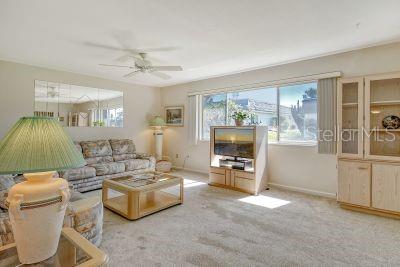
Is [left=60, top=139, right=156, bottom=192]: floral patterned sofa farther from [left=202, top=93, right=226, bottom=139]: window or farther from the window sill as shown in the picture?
the window sill

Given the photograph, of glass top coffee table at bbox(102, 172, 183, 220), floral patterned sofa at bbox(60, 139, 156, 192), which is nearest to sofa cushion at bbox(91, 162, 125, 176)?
floral patterned sofa at bbox(60, 139, 156, 192)

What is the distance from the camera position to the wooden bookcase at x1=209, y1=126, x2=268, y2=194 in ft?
13.2

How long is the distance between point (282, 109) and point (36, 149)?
168 inches

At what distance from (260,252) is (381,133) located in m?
2.57

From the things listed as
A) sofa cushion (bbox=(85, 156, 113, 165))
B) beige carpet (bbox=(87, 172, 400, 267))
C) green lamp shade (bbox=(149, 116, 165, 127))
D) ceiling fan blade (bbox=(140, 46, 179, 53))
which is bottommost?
beige carpet (bbox=(87, 172, 400, 267))

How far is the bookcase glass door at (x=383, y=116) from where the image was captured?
10.3ft

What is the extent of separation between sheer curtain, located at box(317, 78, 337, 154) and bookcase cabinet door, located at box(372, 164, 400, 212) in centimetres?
74

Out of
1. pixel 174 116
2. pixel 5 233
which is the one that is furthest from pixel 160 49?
pixel 174 116

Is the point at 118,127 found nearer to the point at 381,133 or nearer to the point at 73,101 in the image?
the point at 73,101

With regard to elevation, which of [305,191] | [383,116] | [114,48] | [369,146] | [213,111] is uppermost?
[114,48]

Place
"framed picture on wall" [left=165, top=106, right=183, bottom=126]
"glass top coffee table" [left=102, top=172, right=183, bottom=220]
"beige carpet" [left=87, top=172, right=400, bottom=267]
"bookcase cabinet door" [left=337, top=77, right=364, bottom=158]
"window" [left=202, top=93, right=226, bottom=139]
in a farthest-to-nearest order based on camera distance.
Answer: "framed picture on wall" [left=165, top=106, right=183, bottom=126]
"window" [left=202, top=93, right=226, bottom=139]
"bookcase cabinet door" [left=337, top=77, right=364, bottom=158]
"glass top coffee table" [left=102, top=172, right=183, bottom=220]
"beige carpet" [left=87, top=172, right=400, bottom=267]

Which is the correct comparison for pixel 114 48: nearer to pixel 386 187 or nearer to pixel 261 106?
pixel 261 106

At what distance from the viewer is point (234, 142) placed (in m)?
4.46

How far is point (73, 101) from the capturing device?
16.1 feet
